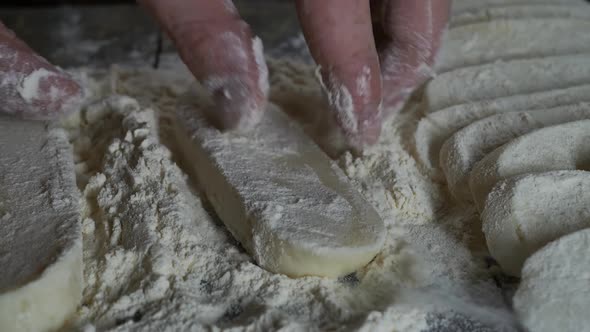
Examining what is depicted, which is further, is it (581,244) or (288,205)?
(288,205)

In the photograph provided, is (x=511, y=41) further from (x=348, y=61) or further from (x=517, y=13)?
(x=348, y=61)

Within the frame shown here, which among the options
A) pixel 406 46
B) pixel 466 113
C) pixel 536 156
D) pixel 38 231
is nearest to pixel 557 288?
pixel 536 156

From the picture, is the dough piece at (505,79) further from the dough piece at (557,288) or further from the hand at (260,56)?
the dough piece at (557,288)

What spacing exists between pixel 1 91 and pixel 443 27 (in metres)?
1.01

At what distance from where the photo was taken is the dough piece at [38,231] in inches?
37.5

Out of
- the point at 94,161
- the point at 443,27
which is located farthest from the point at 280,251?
the point at 443,27

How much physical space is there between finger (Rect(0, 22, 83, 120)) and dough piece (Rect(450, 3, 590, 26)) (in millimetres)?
1029

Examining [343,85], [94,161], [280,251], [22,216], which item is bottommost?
[94,161]

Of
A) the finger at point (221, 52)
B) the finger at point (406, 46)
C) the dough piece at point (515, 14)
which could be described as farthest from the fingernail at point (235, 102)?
the dough piece at point (515, 14)

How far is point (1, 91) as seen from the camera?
4.34ft

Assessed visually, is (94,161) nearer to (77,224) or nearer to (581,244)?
(77,224)

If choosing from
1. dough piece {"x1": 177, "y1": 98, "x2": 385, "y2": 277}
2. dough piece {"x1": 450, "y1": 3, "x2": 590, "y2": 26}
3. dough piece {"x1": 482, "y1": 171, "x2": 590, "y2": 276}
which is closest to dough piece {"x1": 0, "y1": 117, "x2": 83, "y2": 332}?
dough piece {"x1": 177, "y1": 98, "x2": 385, "y2": 277}

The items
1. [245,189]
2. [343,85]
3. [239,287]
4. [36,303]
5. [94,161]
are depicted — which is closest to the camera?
[36,303]

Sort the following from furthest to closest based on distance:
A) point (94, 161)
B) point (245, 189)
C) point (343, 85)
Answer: point (94, 161) < point (343, 85) < point (245, 189)
